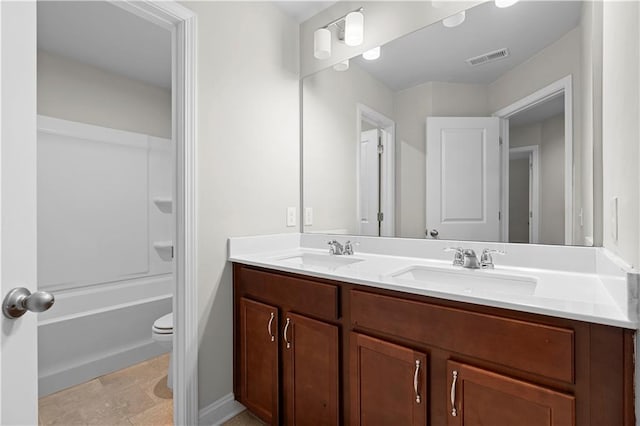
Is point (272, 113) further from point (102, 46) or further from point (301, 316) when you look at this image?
point (102, 46)

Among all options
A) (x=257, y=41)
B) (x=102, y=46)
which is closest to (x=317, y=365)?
(x=257, y=41)

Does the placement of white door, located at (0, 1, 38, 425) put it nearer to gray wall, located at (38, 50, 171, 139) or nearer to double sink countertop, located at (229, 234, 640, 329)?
double sink countertop, located at (229, 234, 640, 329)

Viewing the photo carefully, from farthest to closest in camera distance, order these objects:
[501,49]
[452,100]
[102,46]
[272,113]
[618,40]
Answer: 1. [102,46]
2. [272,113]
3. [452,100]
4. [501,49]
5. [618,40]

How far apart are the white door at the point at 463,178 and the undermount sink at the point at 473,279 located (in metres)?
0.26

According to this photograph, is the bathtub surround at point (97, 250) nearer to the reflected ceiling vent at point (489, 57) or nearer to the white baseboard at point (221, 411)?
the white baseboard at point (221, 411)

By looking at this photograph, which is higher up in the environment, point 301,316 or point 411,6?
point 411,6

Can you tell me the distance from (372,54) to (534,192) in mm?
1127

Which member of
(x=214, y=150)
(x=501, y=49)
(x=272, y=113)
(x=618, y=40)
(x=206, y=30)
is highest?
(x=206, y=30)

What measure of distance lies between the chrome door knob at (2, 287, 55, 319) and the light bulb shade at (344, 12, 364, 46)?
183 cm

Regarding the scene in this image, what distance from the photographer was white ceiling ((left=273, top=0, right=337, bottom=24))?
6.50 ft

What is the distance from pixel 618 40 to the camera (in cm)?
90

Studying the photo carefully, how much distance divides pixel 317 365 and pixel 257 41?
179 centimetres

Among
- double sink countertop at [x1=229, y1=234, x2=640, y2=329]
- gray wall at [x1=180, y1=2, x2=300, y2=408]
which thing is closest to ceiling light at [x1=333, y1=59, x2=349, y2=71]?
gray wall at [x1=180, y1=2, x2=300, y2=408]

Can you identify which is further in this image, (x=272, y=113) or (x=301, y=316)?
(x=272, y=113)
